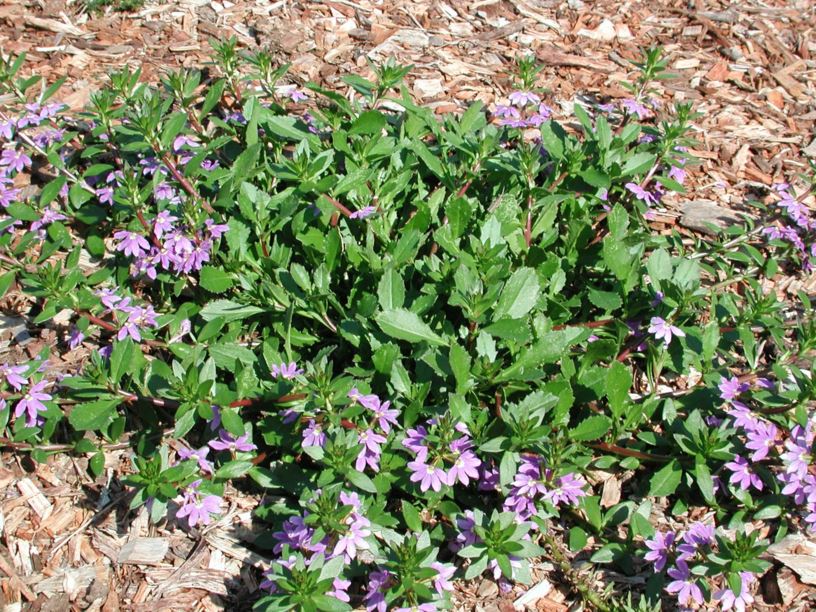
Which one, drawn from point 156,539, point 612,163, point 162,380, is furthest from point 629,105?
point 156,539

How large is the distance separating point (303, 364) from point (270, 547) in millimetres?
874

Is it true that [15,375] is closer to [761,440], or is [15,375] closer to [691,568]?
[691,568]

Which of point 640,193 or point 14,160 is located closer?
point 640,193

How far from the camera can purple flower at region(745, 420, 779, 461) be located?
132 inches

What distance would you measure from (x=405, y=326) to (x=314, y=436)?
2.00 ft

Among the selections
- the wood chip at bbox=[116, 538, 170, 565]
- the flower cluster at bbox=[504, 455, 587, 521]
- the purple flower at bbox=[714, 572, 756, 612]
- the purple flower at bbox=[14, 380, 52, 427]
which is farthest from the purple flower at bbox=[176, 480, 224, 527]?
the purple flower at bbox=[714, 572, 756, 612]

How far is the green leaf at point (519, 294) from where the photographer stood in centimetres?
355

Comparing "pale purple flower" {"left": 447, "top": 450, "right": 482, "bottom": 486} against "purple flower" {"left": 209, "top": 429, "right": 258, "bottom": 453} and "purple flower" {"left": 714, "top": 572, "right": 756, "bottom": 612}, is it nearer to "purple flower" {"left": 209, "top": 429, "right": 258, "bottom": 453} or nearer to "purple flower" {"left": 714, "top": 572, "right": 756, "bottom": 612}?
"purple flower" {"left": 209, "top": 429, "right": 258, "bottom": 453}

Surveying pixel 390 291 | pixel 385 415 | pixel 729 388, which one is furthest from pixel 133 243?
pixel 729 388

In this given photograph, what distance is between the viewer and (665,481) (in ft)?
11.4

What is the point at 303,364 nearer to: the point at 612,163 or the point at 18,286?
the point at 18,286

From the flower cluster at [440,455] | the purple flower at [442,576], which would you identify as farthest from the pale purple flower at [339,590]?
the flower cluster at [440,455]

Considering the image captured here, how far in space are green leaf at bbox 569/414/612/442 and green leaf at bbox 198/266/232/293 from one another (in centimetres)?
177

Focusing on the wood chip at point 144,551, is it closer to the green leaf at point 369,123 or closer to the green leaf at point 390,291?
the green leaf at point 390,291
